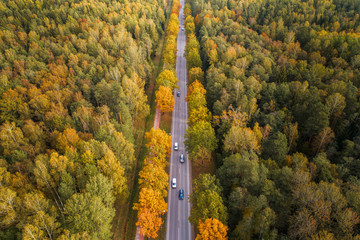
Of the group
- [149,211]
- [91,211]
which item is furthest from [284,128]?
[91,211]

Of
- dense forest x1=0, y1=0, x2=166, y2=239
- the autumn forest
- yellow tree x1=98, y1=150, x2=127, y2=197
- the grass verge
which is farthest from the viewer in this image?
the grass verge

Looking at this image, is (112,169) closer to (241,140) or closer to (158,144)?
(158,144)

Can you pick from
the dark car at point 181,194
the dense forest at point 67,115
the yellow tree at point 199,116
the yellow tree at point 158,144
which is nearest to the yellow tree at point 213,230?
the dark car at point 181,194

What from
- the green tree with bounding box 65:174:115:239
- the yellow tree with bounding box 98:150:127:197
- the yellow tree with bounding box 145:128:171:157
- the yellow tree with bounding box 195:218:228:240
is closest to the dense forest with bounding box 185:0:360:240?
the yellow tree with bounding box 195:218:228:240

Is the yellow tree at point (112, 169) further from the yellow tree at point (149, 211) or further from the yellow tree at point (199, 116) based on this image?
the yellow tree at point (199, 116)

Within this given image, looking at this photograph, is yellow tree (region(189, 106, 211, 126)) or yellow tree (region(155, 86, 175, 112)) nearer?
yellow tree (region(189, 106, 211, 126))

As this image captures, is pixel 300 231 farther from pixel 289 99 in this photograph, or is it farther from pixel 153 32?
pixel 153 32

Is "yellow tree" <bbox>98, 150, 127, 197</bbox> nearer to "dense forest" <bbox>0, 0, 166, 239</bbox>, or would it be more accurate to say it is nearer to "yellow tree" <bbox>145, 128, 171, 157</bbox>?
"dense forest" <bbox>0, 0, 166, 239</bbox>
